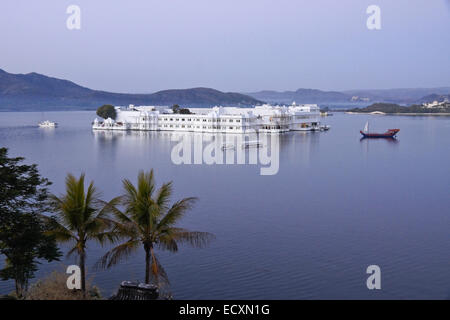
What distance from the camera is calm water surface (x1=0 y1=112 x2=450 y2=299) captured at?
6941mm

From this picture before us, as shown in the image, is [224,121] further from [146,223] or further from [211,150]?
[146,223]

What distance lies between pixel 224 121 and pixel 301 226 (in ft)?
88.6

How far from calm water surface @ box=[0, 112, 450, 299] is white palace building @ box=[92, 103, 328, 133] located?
50.4 ft

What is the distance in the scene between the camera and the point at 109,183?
15.0 metres

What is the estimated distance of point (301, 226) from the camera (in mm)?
10039

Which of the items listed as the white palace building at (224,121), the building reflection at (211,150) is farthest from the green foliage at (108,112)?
the building reflection at (211,150)

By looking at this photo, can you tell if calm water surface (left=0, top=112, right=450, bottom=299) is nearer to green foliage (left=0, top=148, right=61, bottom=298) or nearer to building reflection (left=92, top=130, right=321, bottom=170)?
building reflection (left=92, top=130, right=321, bottom=170)

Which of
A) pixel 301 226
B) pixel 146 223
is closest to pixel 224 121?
pixel 301 226

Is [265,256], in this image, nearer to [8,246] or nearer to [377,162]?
[8,246]

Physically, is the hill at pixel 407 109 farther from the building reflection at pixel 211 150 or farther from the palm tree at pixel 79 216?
the palm tree at pixel 79 216

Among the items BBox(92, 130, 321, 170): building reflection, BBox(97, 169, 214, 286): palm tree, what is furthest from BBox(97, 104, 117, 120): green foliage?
BBox(97, 169, 214, 286): palm tree

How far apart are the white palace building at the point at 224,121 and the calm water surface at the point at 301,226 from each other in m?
15.4
